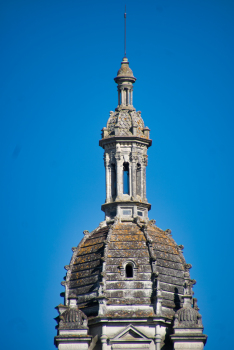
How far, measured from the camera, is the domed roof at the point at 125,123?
440ft

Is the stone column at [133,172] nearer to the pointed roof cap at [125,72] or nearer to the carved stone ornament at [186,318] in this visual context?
the pointed roof cap at [125,72]

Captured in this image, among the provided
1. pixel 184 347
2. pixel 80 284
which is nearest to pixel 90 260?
pixel 80 284

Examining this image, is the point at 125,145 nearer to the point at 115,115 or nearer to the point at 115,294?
the point at 115,115

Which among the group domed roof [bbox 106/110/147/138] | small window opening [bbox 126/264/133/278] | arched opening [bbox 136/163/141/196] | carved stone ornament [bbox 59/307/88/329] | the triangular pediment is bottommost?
the triangular pediment

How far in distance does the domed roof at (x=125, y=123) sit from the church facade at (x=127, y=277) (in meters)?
0.08

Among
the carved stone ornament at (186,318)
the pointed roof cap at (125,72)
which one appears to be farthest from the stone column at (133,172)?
the carved stone ornament at (186,318)

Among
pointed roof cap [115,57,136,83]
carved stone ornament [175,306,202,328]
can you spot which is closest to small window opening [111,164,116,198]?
pointed roof cap [115,57,136,83]

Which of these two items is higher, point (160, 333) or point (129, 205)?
point (129, 205)

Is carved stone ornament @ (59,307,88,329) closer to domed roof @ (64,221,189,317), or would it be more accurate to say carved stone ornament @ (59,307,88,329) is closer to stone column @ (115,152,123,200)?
domed roof @ (64,221,189,317)

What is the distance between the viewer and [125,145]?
440 feet

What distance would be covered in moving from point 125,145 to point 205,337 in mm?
17469

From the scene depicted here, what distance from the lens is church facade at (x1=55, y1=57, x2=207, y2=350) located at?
409 ft

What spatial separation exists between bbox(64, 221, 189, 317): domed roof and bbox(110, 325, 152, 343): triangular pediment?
1.19 m

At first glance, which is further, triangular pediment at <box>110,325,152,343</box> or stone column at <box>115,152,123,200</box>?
stone column at <box>115,152,123,200</box>
